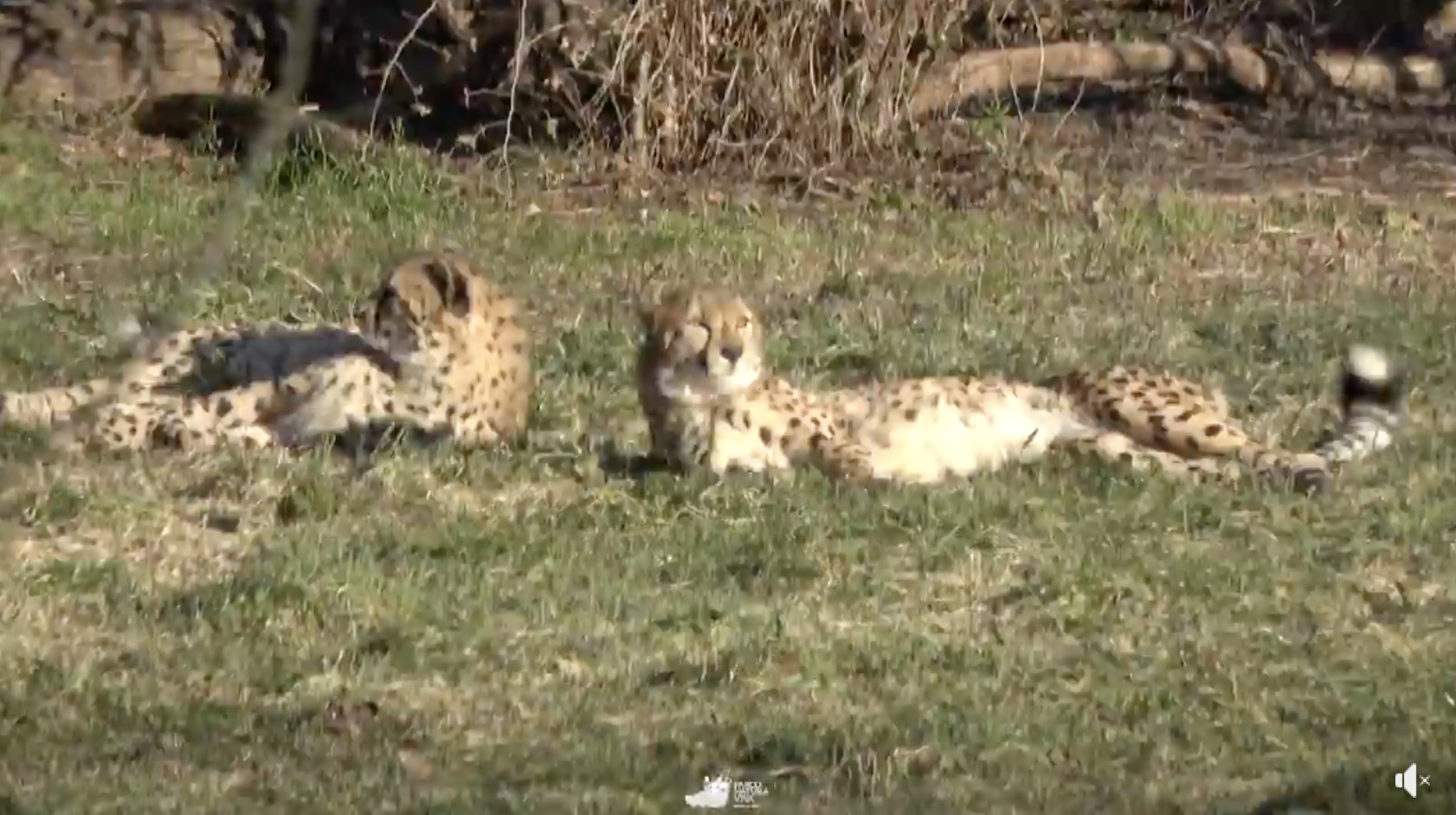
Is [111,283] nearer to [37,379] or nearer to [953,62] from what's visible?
[37,379]

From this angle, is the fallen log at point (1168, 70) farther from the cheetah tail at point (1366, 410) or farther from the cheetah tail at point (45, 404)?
the cheetah tail at point (45, 404)

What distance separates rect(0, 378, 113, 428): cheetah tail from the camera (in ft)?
23.3

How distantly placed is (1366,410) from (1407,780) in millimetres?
2587

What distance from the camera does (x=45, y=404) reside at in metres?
7.21

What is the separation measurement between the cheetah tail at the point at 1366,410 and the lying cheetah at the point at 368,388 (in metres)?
2.29

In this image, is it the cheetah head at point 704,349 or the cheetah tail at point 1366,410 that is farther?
the cheetah tail at point 1366,410

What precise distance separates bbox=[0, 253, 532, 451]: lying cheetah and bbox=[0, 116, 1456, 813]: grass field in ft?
0.84

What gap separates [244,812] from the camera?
4.45 m

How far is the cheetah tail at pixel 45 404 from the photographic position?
23.3 feet

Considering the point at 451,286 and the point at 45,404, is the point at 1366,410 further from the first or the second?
the point at 45,404

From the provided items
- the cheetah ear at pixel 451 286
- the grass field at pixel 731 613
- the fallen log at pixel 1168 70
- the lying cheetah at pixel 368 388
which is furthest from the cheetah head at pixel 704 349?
the fallen log at pixel 1168 70

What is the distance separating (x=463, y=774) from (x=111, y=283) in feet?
15.8

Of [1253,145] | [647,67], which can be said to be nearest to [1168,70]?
[1253,145]

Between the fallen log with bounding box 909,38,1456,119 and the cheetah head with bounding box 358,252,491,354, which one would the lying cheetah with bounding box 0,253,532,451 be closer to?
the cheetah head with bounding box 358,252,491,354
